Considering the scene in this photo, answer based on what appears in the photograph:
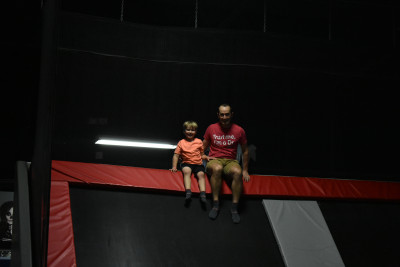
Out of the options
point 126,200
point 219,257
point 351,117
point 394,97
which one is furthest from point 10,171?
point 394,97

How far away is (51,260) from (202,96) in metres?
4.12

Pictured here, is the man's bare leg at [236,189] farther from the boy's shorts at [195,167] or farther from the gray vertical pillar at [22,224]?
the gray vertical pillar at [22,224]

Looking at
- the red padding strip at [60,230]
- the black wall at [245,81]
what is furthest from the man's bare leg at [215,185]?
the black wall at [245,81]

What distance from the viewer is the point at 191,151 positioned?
156 inches

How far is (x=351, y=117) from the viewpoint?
6.82 metres

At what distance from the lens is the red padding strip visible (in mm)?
2594

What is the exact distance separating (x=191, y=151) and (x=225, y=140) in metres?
0.38

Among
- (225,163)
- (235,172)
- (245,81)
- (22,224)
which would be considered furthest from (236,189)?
(245,81)

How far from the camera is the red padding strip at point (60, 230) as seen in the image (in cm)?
259

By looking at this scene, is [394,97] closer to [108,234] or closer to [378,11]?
[378,11]

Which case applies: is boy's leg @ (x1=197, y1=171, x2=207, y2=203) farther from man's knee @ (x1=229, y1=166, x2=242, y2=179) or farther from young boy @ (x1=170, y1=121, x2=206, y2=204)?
man's knee @ (x1=229, y1=166, x2=242, y2=179)

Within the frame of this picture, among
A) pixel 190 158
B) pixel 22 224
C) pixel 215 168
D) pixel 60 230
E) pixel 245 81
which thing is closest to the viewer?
pixel 22 224

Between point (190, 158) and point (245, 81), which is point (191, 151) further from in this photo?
point (245, 81)

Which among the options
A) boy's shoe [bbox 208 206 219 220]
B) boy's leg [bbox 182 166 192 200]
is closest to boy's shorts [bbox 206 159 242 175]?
boy's leg [bbox 182 166 192 200]
